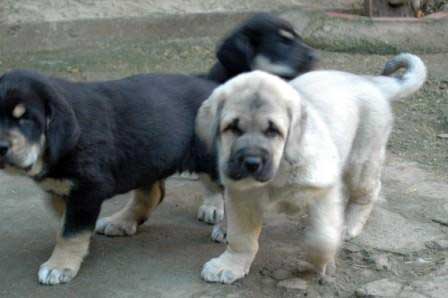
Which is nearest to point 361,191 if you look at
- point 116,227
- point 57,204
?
point 116,227

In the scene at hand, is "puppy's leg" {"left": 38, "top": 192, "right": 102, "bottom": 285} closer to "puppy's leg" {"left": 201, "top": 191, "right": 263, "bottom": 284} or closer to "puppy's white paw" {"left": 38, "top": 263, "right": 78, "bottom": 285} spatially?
"puppy's white paw" {"left": 38, "top": 263, "right": 78, "bottom": 285}

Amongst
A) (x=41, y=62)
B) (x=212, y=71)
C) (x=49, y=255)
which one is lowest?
(x=41, y=62)

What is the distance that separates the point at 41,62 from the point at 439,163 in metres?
4.44

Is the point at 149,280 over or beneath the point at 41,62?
over

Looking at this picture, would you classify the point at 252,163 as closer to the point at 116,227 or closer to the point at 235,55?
Answer: the point at 116,227

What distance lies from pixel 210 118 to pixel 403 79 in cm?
172

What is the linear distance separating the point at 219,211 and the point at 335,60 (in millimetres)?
3792

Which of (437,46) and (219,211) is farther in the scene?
(437,46)

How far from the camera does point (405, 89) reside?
17.1 ft

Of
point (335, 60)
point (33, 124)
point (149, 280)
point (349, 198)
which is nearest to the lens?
point (33, 124)

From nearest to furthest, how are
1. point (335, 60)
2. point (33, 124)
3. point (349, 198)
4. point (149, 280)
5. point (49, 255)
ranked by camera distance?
point (33, 124) < point (149, 280) < point (49, 255) < point (349, 198) < point (335, 60)

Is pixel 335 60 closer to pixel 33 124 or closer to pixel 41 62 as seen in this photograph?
pixel 41 62

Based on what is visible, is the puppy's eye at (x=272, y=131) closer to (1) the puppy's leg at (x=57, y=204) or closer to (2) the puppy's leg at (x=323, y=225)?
(2) the puppy's leg at (x=323, y=225)

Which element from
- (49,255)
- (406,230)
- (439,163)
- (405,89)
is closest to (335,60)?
(439,163)
